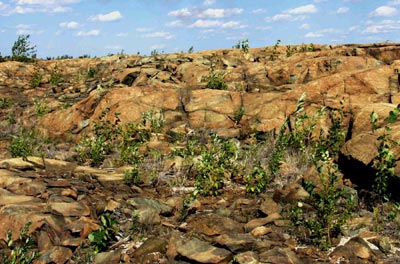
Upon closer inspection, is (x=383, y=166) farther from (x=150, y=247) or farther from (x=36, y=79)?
(x=36, y=79)

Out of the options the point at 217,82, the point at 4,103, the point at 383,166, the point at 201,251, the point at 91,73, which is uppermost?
the point at 91,73

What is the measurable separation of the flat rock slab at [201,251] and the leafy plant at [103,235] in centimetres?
101

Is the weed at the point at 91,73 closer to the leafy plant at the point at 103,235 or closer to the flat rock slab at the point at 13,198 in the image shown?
the flat rock slab at the point at 13,198

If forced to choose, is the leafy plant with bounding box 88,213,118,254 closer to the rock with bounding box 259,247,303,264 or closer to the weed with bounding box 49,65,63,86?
the rock with bounding box 259,247,303,264

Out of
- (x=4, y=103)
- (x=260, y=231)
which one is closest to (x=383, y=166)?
(x=260, y=231)

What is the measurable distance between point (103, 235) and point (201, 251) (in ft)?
4.55

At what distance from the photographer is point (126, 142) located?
10.7 meters

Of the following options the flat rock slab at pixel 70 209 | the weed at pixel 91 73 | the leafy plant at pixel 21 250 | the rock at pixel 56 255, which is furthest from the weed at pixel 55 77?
the rock at pixel 56 255

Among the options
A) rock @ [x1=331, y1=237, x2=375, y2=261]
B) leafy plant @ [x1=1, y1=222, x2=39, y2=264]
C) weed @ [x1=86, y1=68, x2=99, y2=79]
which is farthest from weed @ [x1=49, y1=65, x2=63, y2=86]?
rock @ [x1=331, y1=237, x2=375, y2=261]

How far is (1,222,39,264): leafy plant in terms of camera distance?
203 inches

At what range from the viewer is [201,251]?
16.4ft

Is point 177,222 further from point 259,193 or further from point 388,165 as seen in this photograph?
point 388,165

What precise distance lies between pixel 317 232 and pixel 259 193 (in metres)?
2.03

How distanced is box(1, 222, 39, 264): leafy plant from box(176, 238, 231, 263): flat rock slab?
1845 mm
